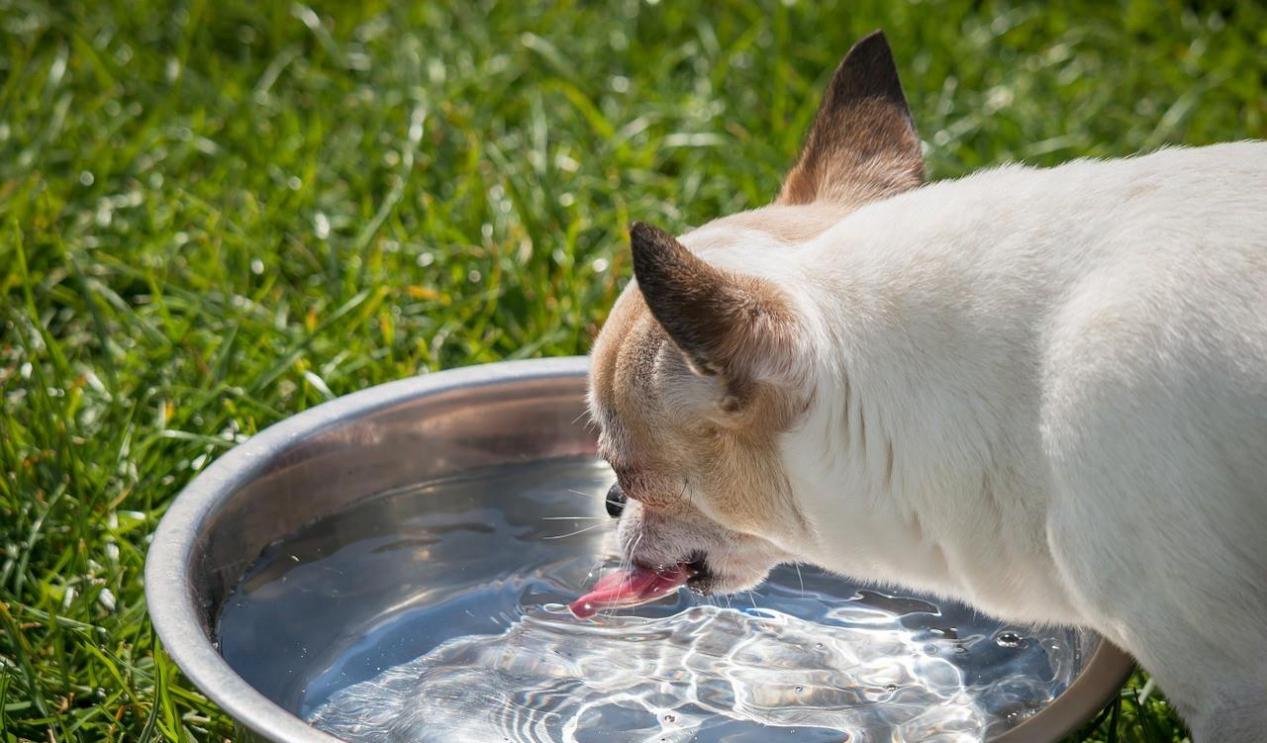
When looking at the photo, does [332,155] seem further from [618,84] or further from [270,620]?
[270,620]

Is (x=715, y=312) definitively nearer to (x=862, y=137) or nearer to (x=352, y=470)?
(x=862, y=137)

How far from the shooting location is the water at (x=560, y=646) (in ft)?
10.7

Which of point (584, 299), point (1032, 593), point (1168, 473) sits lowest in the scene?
point (584, 299)

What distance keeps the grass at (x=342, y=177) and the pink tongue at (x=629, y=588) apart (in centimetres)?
85

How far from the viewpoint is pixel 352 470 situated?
3928 millimetres

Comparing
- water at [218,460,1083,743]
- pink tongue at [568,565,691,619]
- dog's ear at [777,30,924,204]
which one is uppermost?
dog's ear at [777,30,924,204]

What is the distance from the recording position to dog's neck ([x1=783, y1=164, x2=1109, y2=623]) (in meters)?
2.65

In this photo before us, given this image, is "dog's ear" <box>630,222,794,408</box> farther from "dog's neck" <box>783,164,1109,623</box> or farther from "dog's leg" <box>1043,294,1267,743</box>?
"dog's leg" <box>1043,294,1267,743</box>

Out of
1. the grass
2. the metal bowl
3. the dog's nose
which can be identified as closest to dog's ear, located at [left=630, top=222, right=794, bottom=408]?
the dog's nose

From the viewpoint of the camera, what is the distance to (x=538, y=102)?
19.6ft

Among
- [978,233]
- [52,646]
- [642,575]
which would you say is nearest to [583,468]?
[642,575]

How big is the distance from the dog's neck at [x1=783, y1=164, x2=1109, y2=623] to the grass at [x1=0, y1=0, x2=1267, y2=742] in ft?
2.65

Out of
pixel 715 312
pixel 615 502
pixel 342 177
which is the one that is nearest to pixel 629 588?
pixel 615 502

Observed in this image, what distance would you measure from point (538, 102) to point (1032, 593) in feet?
11.9
